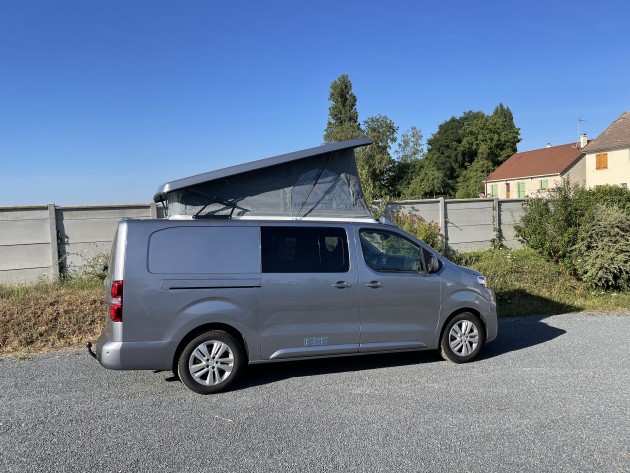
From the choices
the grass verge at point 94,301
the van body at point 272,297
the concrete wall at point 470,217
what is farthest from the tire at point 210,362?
the concrete wall at point 470,217

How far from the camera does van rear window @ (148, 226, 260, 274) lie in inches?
213

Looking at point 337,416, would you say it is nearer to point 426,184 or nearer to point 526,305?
point 526,305

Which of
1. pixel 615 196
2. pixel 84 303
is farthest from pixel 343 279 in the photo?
pixel 615 196

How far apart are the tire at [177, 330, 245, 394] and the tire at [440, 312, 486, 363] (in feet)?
8.61

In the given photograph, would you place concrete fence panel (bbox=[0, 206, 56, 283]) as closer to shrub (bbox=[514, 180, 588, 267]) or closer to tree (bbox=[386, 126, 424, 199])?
shrub (bbox=[514, 180, 588, 267])

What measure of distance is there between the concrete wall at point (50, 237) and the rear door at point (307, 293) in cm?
650

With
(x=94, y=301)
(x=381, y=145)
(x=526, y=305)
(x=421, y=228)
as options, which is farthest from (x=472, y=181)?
(x=94, y=301)

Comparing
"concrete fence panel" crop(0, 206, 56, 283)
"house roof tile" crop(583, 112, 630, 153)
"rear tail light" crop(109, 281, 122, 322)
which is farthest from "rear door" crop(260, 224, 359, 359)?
"house roof tile" crop(583, 112, 630, 153)

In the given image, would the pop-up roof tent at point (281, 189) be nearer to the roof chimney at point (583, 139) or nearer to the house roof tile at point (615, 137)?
the house roof tile at point (615, 137)

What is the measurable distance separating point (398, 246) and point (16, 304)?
622cm

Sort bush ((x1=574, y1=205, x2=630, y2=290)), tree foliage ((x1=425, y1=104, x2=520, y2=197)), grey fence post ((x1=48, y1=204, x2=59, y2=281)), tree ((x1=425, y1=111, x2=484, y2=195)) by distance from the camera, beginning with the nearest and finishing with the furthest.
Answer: grey fence post ((x1=48, y1=204, x2=59, y2=281)), bush ((x1=574, y1=205, x2=630, y2=290)), tree foliage ((x1=425, y1=104, x2=520, y2=197)), tree ((x1=425, y1=111, x2=484, y2=195))

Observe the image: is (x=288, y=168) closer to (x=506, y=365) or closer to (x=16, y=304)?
(x=506, y=365)

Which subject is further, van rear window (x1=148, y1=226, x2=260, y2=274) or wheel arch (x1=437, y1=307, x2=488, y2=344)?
wheel arch (x1=437, y1=307, x2=488, y2=344)

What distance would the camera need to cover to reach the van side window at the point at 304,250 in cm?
582
